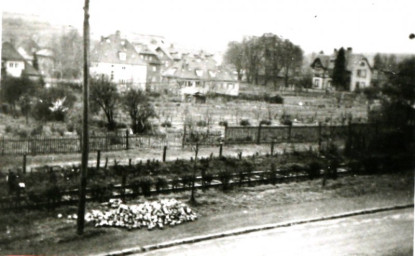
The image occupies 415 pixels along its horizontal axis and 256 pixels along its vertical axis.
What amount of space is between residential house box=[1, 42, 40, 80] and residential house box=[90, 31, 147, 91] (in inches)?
57.3

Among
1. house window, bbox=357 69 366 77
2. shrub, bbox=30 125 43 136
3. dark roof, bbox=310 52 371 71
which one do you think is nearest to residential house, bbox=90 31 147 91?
shrub, bbox=30 125 43 136

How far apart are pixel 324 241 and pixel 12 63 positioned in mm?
7415

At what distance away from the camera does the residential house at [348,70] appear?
11.9m

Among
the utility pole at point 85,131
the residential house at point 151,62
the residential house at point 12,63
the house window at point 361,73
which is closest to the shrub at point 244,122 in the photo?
the house window at point 361,73

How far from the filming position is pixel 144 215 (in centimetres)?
932

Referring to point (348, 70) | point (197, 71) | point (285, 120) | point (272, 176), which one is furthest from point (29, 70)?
point (348, 70)

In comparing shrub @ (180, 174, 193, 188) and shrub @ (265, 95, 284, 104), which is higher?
shrub @ (265, 95, 284, 104)

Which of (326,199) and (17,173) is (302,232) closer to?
(326,199)

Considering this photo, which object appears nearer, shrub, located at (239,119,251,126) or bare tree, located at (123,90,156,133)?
bare tree, located at (123,90,156,133)

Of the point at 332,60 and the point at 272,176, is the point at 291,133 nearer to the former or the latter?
the point at 272,176

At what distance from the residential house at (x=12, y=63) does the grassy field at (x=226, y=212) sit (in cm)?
299

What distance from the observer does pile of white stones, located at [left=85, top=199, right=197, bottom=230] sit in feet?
29.5

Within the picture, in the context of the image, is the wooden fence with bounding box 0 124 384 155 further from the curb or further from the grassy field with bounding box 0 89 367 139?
the curb

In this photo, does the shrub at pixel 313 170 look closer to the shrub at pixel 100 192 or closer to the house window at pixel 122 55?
the shrub at pixel 100 192
